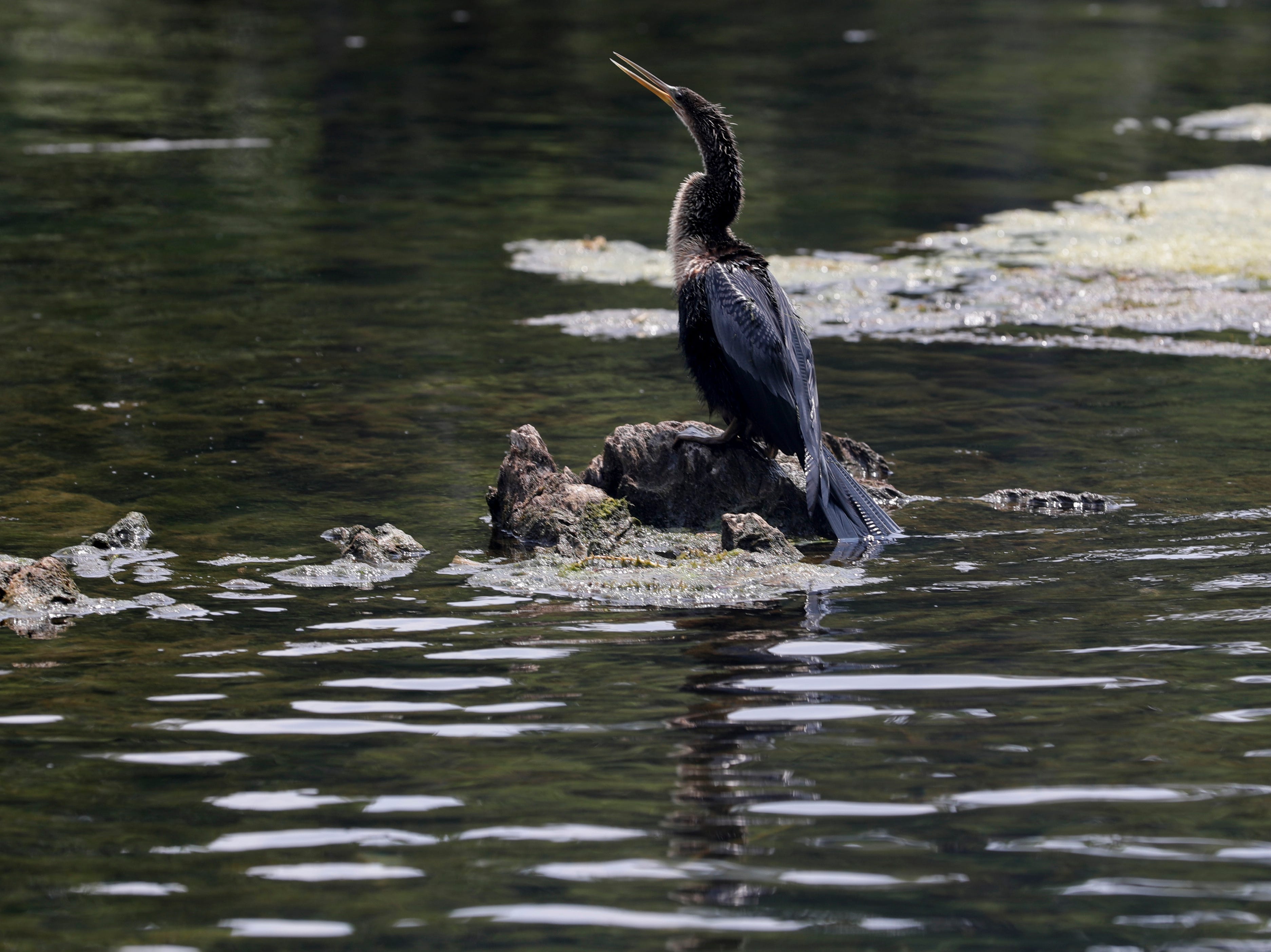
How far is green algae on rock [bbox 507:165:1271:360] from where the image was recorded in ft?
31.3

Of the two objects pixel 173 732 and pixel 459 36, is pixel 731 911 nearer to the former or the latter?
pixel 173 732

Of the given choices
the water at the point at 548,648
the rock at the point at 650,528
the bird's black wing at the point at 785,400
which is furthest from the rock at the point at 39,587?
the bird's black wing at the point at 785,400

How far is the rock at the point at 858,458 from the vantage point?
6559mm

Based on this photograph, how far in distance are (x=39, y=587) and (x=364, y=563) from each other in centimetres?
108

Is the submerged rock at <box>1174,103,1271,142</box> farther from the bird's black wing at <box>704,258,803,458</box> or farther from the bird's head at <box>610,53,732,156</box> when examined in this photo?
the bird's black wing at <box>704,258,803,458</box>

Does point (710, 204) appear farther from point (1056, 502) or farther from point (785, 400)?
point (1056, 502)

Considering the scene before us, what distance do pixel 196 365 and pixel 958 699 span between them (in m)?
5.67

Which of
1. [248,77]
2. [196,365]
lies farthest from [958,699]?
[248,77]

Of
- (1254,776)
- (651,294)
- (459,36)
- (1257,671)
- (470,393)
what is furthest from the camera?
(459,36)

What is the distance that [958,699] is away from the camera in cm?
429

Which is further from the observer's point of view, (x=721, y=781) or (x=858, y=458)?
(x=858, y=458)

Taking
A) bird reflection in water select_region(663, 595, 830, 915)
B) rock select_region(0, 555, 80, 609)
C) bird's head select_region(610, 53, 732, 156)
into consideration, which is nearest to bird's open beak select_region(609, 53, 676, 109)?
bird's head select_region(610, 53, 732, 156)

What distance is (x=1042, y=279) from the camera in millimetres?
10648

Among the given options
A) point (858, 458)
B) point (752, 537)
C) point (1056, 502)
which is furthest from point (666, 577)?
point (1056, 502)
